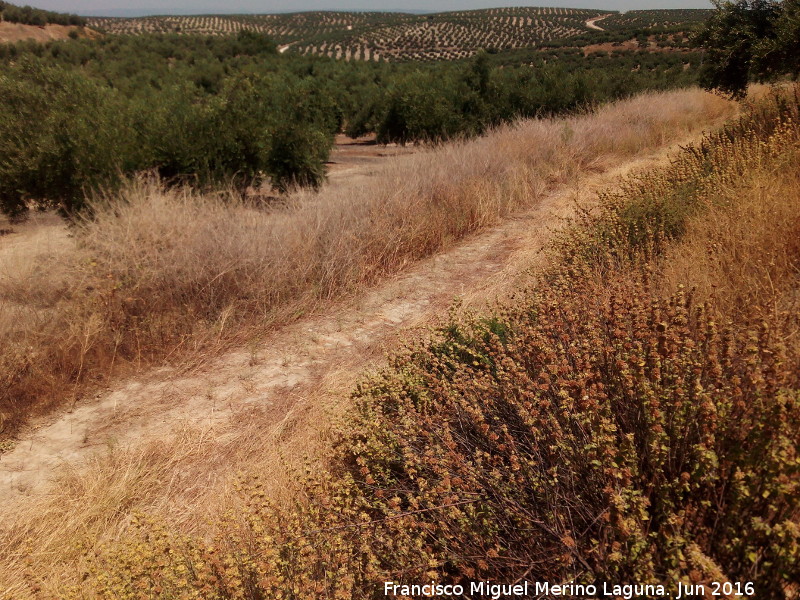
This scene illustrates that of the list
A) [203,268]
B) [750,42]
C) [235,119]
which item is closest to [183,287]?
[203,268]

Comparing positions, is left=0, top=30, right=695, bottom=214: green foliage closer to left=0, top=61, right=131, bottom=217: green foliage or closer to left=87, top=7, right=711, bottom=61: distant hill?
Answer: left=0, top=61, right=131, bottom=217: green foliage

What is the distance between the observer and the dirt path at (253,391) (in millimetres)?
3270

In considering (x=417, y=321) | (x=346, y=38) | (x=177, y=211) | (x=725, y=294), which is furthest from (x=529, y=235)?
(x=346, y=38)

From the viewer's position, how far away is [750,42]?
8.80 m

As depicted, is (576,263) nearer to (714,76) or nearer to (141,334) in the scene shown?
(141,334)

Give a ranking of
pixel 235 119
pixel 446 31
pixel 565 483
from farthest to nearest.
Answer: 1. pixel 446 31
2. pixel 235 119
3. pixel 565 483

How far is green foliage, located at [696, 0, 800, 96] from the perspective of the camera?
782 cm

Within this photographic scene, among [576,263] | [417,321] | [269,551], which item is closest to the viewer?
[269,551]

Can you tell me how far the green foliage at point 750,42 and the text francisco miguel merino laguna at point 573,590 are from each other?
895cm

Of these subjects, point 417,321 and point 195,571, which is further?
point 417,321

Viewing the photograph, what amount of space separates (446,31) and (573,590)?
79920 millimetres

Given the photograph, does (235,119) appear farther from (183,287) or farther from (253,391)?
(253,391)

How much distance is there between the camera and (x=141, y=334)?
445 centimetres

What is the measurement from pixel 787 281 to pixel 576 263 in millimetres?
1254
